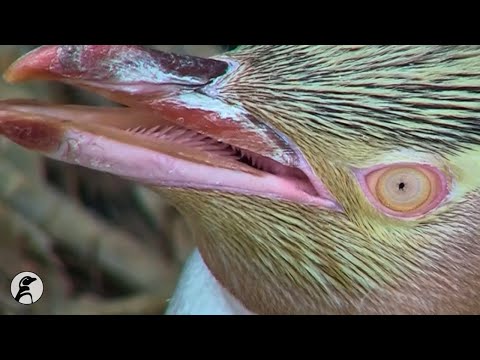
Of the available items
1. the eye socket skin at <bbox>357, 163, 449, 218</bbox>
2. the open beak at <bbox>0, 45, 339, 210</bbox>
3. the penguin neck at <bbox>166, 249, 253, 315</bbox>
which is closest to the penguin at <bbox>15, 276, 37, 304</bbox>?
the penguin neck at <bbox>166, 249, 253, 315</bbox>

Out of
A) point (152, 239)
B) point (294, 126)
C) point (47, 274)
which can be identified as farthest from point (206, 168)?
point (152, 239)

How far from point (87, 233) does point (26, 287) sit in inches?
36.8

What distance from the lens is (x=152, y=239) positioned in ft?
8.87

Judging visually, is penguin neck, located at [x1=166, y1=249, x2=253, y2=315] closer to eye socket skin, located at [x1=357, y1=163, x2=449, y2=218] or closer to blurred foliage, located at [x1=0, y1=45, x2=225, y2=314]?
eye socket skin, located at [x1=357, y1=163, x2=449, y2=218]

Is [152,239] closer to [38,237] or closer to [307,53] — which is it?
[38,237]

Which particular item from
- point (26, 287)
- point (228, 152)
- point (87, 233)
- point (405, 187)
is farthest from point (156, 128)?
point (87, 233)

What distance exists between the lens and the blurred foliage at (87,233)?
2.32 meters

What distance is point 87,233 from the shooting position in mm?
2520

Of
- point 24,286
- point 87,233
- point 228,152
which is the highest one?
point 228,152

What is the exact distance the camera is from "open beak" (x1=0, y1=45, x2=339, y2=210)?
1.21m

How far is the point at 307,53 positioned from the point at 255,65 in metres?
0.08

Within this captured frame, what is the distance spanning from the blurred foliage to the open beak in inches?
35.8

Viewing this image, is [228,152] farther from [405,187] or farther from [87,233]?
[87,233]
